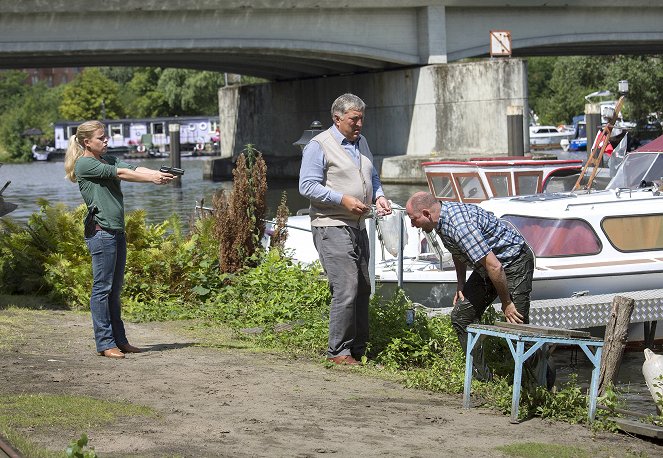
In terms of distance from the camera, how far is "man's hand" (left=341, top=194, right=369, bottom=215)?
30.3ft

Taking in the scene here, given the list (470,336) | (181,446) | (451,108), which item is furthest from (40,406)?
(451,108)

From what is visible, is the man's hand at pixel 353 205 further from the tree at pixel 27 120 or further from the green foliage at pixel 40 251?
the tree at pixel 27 120

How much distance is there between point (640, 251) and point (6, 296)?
→ 24.0ft

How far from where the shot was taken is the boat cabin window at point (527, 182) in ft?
62.6

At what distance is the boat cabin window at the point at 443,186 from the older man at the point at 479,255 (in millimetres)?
9576

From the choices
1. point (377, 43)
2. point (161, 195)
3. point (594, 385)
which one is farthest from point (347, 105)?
point (377, 43)

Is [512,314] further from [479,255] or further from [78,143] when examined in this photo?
[78,143]

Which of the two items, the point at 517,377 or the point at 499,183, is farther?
the point at 499,183

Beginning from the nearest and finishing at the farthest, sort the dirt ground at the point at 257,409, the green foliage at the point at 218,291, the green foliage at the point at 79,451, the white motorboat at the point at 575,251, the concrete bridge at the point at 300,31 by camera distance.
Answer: the green foliage at the point at 79,451
the dirt ground at the point at 257,409
the green foliage at the point at 218,291
the white motorboat at the point at 575,251
the concrete bridge at the point at 300,31

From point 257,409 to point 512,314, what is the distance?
2.15 metres

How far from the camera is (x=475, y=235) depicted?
8.48 metres

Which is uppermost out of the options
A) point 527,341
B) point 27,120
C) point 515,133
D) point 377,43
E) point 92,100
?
point 92,100

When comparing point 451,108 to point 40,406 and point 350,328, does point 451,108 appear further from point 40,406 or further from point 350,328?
point 40,406

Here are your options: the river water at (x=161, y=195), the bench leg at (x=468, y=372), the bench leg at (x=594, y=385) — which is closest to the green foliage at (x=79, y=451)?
the bench leg at (x=468, y=372)
